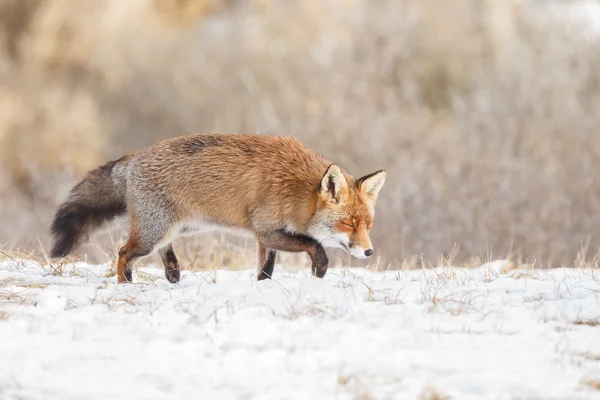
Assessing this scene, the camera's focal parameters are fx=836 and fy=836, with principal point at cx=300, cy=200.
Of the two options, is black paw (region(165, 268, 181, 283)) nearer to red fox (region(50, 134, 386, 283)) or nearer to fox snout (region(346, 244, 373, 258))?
red fox (region(50, 134, 386, 283))

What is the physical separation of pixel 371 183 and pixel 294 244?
0.91m

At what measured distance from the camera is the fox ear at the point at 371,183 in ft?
24.4

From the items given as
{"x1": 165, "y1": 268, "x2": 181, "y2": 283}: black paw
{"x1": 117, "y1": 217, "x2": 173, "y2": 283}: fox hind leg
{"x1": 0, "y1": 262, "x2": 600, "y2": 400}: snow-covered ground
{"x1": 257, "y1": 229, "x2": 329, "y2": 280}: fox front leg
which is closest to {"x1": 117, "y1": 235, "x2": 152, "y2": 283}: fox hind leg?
{"x1": 117, "y1": 217, "x2": 173, "y2": 283}: fox hind leg

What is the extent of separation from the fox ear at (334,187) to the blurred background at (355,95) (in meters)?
11.9

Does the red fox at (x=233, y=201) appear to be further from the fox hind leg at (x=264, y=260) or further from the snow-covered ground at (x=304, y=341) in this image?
the snow-covered ground at (x=304, y=341)

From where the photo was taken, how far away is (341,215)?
7293 millimetres

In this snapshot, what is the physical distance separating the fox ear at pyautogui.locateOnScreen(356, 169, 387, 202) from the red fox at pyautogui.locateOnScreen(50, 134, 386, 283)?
10mm

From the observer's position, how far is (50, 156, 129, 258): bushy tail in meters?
7.98

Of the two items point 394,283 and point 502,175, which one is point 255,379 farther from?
point 502,175

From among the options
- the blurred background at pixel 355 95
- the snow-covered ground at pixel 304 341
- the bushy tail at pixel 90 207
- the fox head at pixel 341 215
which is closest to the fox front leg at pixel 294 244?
the fox head at pixel 341 215

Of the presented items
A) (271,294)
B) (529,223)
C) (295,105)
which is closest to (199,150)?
(271,294)

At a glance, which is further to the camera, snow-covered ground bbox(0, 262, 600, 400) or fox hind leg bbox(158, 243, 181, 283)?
fox hind leg bbox(158, 243, 181, 283)

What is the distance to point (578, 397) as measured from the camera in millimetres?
4211

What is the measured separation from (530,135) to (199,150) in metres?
17.8
